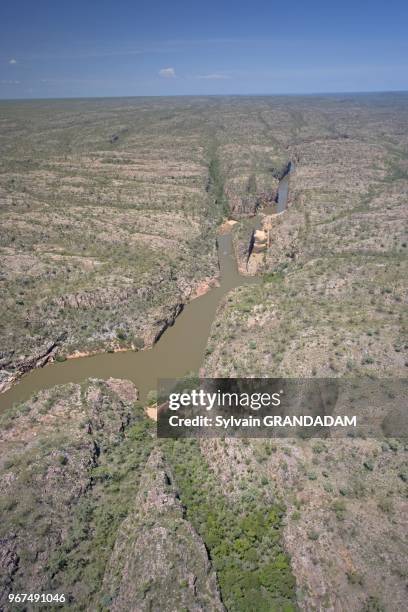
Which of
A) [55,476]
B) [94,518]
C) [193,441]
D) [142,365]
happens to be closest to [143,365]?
[142,365]

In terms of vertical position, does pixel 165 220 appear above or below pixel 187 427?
above

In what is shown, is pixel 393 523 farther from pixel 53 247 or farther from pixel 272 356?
pixel 53 247

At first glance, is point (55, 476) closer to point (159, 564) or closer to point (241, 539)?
point (159, 564)

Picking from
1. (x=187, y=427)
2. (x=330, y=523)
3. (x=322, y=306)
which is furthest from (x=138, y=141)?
(x=330, y=523)

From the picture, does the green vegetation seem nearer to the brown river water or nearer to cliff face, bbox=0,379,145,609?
cliff face, bbox=0,379,145,609

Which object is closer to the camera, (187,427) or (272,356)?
(187,427)

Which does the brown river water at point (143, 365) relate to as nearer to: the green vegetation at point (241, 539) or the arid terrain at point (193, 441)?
the arid terrain at point (193, 441)
